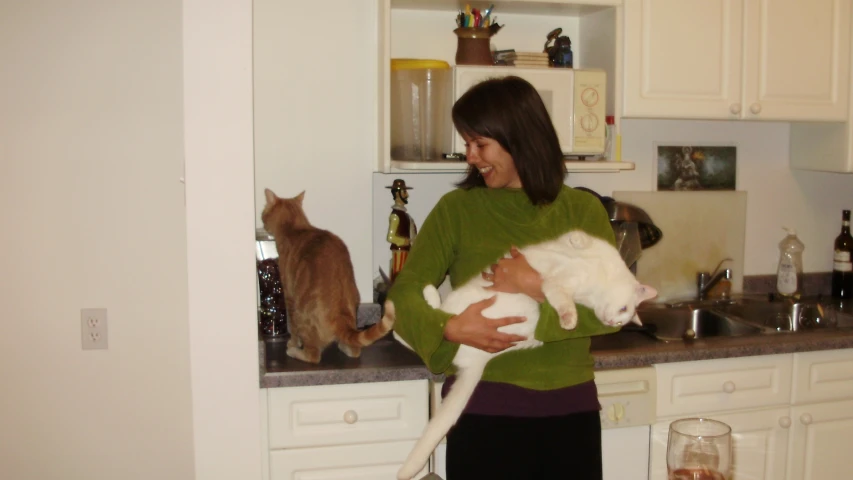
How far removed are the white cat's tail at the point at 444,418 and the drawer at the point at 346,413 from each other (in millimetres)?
437

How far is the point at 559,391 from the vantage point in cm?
165

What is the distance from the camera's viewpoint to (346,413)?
205cm

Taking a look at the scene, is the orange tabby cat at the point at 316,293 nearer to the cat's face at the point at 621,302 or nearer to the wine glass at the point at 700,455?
the cat's face at the point at 621,302

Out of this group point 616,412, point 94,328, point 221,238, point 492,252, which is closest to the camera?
point 492,252

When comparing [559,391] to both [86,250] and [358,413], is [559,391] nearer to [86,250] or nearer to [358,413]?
[358,413]

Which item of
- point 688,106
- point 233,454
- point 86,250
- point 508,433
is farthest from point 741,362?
point 86,250

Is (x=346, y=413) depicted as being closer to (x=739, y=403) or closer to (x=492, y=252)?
(x=492, y=252)

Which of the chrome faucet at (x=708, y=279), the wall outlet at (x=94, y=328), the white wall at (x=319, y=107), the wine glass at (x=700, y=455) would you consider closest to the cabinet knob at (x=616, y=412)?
the chrome faucet at (x=708, y=279)

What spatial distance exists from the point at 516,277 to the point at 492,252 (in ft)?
0.49

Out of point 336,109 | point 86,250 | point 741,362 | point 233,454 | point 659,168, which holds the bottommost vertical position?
point 233,454

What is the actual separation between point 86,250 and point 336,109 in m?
0.89

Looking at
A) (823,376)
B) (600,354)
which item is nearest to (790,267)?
(823,376)

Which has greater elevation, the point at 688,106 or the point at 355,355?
the point at 688,106

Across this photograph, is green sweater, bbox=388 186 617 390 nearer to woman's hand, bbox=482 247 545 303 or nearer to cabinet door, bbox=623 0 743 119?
woman's hand, bbox=482 247 545 303
